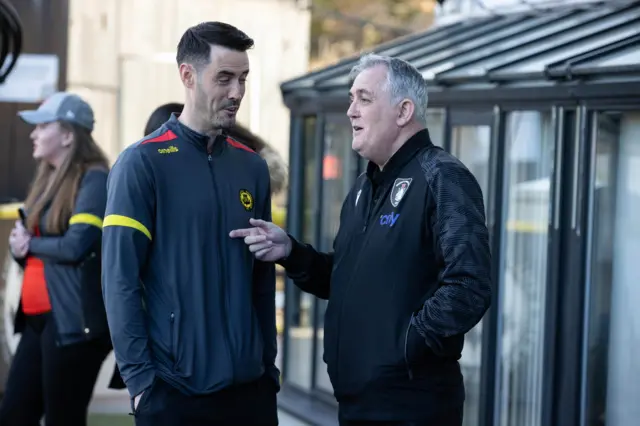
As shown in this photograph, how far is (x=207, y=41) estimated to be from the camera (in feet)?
11.1

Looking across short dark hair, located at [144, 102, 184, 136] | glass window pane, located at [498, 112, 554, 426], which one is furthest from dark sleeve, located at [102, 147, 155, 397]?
glass window pane, located at [498, 112, 554, 426]

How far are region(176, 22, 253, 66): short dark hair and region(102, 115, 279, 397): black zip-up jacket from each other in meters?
0.23

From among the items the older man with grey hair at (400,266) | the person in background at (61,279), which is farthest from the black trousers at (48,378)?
the older man with grey hair at (400,266)

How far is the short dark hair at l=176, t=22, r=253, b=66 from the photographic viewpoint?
3.39m

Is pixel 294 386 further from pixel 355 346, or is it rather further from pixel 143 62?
pixel 143 62

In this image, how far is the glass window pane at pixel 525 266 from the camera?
224 inches

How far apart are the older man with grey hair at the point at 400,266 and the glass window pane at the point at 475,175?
8.46ft

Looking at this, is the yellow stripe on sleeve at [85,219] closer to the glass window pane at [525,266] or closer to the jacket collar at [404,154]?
the jacket collar at [404,154]

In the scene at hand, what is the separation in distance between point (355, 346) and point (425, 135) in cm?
69

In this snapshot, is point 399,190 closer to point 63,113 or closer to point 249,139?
point 249,139

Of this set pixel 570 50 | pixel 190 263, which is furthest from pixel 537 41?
pixel 190 263

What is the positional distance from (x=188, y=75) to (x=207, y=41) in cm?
13

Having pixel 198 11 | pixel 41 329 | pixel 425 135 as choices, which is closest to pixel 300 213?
pixel 41 329

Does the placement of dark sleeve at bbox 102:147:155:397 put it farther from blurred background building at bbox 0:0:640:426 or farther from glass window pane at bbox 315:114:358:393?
glass window pane at bbox 315:114:358:393
